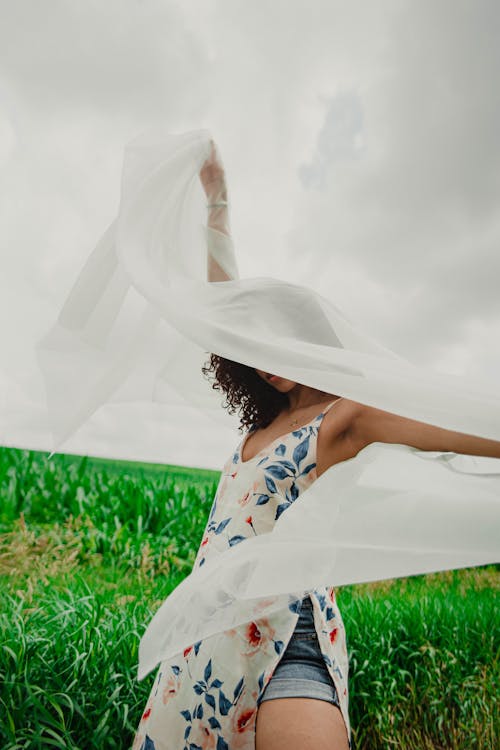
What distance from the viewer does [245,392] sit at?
150 centimetres

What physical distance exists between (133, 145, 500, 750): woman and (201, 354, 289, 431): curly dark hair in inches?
9.4

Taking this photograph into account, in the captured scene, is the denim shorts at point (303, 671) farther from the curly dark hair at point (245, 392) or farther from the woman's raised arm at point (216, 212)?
the woman's raised arm at point (216, 212)

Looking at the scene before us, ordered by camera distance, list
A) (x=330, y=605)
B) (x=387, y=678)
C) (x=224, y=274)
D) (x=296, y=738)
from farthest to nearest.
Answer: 1. (x=387, y=678)
2. (x=224, y=274)
3. (x=330, y=605)
4. (x=296, y=738)

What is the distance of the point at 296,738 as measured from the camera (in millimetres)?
815

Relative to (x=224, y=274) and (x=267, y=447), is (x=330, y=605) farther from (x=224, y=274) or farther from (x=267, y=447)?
(x=224, y=274)

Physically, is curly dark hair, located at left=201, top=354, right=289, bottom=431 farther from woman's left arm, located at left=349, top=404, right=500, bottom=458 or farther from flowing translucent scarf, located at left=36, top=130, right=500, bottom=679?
woman's left arm, located at left=349, top=404, right=500, bottom=458

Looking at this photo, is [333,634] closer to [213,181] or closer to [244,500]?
[244,500]

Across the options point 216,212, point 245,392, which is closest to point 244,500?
point 245,392

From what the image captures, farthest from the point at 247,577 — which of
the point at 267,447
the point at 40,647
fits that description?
the point at 40,647

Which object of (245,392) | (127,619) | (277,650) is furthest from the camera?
(127,619)

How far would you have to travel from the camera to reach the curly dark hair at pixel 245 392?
1.42m

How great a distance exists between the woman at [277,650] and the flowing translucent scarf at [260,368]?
5cm

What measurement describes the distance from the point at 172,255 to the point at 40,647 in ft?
4.52

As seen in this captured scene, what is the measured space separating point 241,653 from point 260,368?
0.52m
